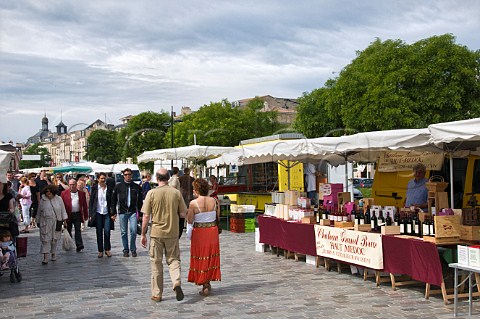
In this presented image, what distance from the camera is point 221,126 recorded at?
177ft

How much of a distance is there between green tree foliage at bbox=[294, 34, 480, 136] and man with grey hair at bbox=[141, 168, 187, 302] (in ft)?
87.3

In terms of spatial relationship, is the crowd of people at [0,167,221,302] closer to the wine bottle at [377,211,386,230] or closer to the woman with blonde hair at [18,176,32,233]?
the wine bottle at [377,211,386,230]

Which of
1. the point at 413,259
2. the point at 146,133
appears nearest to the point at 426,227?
the point at 413,259

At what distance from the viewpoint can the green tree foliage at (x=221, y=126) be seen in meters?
54.0

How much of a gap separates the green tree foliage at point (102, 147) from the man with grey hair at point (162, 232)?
86021mm

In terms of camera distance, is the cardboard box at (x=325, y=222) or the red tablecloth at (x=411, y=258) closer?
the red tablecloth at (x=411, y=258)

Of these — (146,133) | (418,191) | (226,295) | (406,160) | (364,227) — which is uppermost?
(146,133)

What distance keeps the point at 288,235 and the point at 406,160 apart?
3585mm

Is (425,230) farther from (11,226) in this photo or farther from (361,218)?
(11,226)

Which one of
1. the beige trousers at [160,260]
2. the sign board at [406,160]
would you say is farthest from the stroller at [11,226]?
the sign board at [406,160]

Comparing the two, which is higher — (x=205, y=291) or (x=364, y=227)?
(x=364, y=227)

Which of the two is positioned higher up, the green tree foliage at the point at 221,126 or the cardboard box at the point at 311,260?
the green tree foliage at the point at 221,126

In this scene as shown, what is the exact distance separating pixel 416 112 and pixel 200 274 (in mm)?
27977

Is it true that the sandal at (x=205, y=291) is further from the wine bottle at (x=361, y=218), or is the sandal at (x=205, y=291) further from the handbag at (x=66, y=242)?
the handbag at (x=66, y=242)
